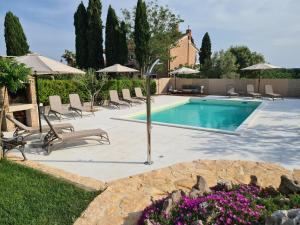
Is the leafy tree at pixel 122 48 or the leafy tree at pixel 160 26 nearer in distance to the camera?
the leafy tree at pixel 122 48

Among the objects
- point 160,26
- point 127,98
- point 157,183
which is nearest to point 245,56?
point 160,26

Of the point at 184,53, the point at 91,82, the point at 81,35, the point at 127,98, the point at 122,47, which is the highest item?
the point at 81,35

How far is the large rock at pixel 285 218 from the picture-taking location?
268 centimetres

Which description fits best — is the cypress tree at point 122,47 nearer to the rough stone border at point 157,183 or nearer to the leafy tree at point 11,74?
the leafy tree at point 11,74

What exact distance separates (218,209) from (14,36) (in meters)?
27.3

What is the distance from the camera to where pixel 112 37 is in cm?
2580

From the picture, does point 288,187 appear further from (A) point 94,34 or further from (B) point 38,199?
(A) point 94,34

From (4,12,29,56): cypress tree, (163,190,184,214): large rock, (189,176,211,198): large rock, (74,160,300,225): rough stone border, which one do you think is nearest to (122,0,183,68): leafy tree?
(4,12,29,56): cypress tree

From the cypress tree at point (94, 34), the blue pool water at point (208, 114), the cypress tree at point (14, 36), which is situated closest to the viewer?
the blue pool water at point (208, 114)

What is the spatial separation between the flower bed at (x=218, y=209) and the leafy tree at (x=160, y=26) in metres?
23.4

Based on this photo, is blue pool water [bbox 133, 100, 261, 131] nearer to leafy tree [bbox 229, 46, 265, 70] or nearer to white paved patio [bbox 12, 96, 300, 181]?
white paved patio [bbox 12, 96, 300, 181]

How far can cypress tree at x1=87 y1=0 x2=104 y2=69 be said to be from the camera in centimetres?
2521

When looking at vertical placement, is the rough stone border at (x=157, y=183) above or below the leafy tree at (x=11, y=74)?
below

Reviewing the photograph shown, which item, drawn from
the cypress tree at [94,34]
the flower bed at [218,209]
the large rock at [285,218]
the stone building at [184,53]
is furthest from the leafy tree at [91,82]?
the stone building at [184,53]
